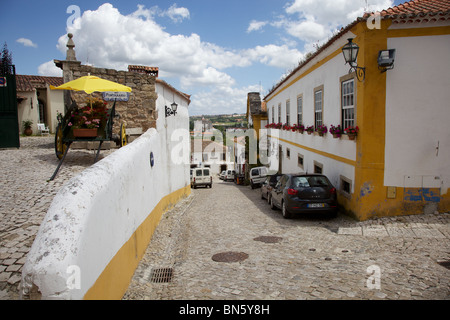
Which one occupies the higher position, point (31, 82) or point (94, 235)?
point (31, 82)

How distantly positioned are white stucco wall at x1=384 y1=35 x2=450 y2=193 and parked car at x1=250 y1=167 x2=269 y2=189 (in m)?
16.0

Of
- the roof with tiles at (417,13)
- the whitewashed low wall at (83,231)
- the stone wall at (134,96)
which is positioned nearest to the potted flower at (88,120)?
the stone wall at (134,96)

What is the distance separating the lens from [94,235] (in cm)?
357

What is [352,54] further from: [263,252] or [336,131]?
[263,252]

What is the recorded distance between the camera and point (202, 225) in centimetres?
1023

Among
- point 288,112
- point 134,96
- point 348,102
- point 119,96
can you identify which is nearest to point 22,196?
point 119,96

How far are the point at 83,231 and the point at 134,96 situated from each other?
9207 millimetres

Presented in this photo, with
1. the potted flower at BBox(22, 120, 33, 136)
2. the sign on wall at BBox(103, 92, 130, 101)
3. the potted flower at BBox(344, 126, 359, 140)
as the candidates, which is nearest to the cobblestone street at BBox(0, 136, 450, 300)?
the sign on wall at BBox(103, 92, 130, 101)

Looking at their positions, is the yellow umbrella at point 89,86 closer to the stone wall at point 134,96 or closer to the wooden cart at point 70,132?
the wooden cart at point 70,132

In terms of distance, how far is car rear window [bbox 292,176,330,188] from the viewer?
34.0ft

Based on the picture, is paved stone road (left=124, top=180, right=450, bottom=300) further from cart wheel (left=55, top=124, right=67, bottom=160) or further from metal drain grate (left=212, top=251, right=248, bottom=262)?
cart wheel (left=55, top=124, right=67, bottom=160)

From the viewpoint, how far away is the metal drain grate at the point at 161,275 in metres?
5.80
